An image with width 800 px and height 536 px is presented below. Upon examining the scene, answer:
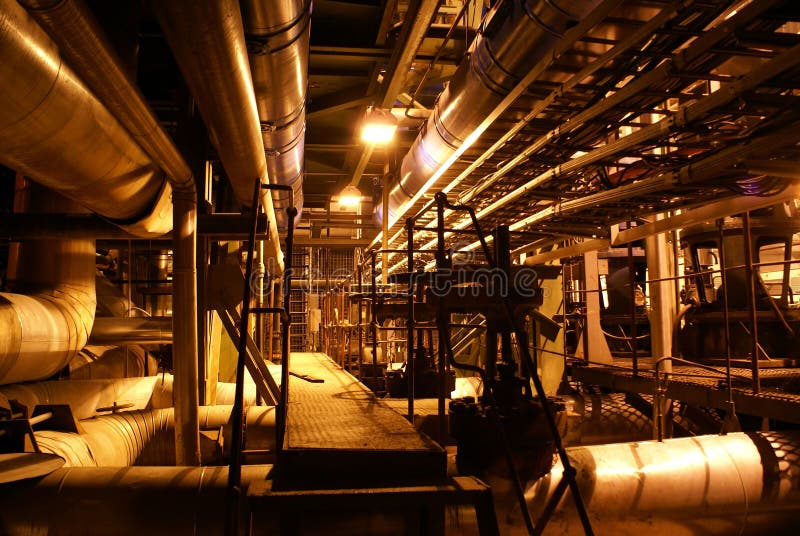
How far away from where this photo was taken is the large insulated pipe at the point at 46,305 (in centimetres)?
375

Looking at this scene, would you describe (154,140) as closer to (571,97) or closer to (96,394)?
(571,97)

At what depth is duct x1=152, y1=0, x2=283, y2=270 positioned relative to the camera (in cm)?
237

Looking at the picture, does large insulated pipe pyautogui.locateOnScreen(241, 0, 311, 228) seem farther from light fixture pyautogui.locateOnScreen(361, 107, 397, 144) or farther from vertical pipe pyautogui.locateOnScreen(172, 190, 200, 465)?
light fixture pyautogui.locateOnScreen(361, 107, 397, 144)

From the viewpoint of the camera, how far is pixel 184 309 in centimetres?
438

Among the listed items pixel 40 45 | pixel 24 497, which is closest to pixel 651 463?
pixel 24 497

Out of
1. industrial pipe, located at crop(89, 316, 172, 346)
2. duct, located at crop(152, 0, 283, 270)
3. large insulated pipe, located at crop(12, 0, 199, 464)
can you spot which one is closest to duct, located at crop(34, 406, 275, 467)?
large insulated pipe, located at crop(12, 0, 199, 464)

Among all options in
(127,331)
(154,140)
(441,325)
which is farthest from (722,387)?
(127,331)

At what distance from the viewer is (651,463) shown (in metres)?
3.84

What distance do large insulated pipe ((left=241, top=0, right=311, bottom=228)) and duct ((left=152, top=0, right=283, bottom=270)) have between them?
0.41m

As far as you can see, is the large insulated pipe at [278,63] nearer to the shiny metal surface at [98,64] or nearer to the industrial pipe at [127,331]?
the shiny metal surface at [98,64]

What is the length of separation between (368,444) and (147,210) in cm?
281

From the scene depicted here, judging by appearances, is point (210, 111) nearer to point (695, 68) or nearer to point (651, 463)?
point (695, 68)

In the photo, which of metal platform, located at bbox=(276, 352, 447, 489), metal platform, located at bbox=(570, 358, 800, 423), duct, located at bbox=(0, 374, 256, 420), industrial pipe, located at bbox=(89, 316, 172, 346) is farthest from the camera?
industrial pipe, located at bbox=(89, 316, 172, 346)

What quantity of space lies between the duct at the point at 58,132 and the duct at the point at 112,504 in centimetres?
184
